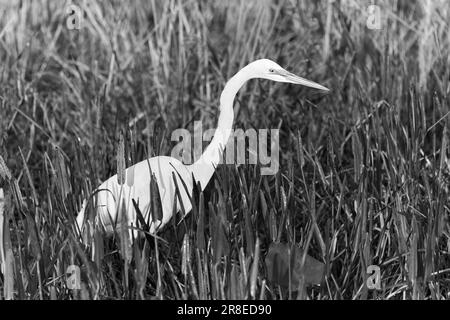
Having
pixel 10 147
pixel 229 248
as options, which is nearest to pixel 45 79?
pixel 10 147

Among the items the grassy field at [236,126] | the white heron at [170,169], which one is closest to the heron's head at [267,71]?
the white heron at [170,169]

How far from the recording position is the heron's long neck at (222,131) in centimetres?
224

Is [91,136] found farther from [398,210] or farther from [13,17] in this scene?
[398,210]

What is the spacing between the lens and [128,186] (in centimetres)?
233

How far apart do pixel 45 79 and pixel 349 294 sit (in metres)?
1.89

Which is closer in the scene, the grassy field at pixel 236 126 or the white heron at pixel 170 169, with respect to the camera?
the grassy field at pixel 236 126

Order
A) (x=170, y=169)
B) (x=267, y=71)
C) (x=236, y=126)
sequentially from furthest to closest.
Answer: (x=236, y=126) < (x=170, y=169) < (x=267, y=71)

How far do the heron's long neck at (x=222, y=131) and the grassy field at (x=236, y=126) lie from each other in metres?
0.08

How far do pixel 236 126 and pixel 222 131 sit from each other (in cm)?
68

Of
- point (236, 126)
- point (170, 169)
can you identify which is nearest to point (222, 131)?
point (170, 169)

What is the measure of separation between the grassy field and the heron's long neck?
0.27 ft

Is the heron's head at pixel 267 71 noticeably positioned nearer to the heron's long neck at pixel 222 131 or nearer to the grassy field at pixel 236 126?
the heron's long neck at pixel 222 131

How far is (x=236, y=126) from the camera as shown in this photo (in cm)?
300

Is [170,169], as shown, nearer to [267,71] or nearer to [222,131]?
[222,131]
